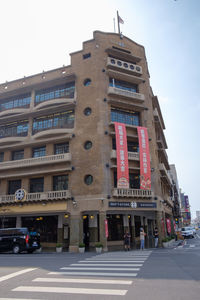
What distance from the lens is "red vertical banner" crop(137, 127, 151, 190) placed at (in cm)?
2708

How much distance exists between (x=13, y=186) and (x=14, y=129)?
8416mm

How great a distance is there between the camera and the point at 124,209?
2580cm

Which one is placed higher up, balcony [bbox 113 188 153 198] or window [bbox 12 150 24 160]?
window [bbox 12 150 24 160]

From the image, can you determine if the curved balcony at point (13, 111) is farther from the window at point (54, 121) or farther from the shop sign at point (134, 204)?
the shop sign at point (134, 204)

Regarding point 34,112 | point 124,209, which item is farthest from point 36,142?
point 124,209

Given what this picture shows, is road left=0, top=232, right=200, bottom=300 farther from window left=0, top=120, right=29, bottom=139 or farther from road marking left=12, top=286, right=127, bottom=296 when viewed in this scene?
window left=0, top=120, right=29, bottom=139

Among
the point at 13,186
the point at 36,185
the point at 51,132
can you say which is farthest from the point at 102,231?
the point at 13,186

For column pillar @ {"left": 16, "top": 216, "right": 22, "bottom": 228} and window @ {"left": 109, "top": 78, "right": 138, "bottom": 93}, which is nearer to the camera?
window @ {"left": 109, "top": 78, "right": 138, "bottom": 93}

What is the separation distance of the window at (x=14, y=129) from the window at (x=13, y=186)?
676 cm

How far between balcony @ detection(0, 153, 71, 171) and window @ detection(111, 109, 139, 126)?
783cm

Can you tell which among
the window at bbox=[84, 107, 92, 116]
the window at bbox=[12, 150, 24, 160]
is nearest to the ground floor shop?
the window at bbox=[12, 150, 24, 160]

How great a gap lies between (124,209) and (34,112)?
1771cm

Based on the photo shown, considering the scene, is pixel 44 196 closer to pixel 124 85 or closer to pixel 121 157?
pixel 121 157

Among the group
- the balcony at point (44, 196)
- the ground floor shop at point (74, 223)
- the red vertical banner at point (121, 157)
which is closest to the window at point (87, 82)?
the red vertical banner at point (121, 157)
